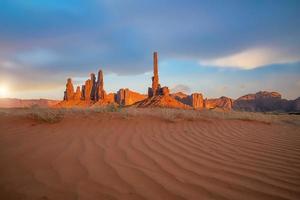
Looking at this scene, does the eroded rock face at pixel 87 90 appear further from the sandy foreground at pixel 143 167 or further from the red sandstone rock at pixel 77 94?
the sandy foreground at pixel 143 167

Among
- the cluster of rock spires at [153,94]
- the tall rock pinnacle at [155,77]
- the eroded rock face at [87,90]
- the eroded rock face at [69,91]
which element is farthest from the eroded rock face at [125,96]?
the tall rock pinnacle at [155,77]

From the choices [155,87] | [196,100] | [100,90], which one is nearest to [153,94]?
[155,87]

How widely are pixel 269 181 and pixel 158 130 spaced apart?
332cm

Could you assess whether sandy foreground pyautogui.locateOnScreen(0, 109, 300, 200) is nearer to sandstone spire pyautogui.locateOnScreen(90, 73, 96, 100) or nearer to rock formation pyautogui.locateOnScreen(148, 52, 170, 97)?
rock formation pyautogui.locateOnScreen(148, 52, 170, 97)

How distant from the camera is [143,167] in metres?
2.79

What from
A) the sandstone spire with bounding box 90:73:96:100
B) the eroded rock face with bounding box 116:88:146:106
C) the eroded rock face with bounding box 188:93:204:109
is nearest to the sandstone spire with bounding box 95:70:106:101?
the sandstone spire with bounding box 90:73:96:100

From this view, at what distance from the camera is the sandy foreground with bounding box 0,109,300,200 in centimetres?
212

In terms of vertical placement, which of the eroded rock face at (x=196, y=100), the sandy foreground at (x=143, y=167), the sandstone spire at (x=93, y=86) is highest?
the sandstone spire at (x=93, y=86)

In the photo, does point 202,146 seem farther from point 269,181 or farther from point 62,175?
point 62,175

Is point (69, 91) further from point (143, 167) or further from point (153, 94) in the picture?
point (143, 167)

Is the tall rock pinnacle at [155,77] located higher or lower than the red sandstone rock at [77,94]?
higher

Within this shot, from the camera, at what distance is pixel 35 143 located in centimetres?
402

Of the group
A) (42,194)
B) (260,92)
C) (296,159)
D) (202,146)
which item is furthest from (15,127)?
(260,92)

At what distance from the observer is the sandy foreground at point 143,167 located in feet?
6.95
